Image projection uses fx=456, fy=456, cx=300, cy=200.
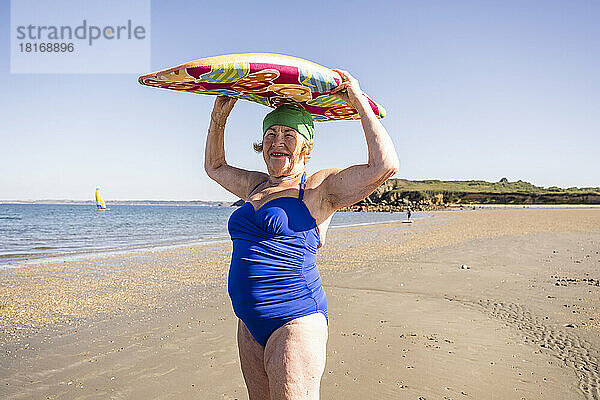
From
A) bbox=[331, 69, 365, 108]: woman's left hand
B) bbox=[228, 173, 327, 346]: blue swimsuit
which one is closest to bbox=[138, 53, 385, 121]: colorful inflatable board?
bbox=[331, 69, 365, 108]: woman's left hand

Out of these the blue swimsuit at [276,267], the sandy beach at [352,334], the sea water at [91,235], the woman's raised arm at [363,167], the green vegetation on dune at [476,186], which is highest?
the green vegetation on dune at [476,186]

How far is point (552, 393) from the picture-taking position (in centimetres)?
445

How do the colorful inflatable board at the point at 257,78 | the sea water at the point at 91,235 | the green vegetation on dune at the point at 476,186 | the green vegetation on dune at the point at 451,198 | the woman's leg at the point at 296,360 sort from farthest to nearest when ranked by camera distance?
the green vegetation on dune at the point at 476,186
the green vegetation on dune at the point at 451,198
the sea water at the point at 91,235
the colorful inflatable board at the point at 257,78
the woman's leg at the point at 296,360

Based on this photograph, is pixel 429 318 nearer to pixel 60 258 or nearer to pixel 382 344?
pixel 382 344

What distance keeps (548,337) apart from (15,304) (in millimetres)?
9019

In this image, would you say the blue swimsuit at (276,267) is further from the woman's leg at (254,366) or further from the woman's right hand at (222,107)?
the woman's right hand at (222,107)

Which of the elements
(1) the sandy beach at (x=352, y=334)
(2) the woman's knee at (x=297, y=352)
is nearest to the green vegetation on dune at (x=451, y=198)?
(1) the sandy beach at (x=352, y=334)

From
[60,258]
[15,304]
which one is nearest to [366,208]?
[60,258]

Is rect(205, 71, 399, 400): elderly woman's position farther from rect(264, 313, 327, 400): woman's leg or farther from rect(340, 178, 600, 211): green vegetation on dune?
rect(340, 178, 600, 211): green vegetation on dune

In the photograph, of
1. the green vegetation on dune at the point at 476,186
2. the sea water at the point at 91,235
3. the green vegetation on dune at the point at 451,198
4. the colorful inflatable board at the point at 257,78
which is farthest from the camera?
the green vegetation on dune at the point at 476,186

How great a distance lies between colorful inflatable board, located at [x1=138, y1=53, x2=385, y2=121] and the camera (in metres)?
2.20

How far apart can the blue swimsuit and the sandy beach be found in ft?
8.66

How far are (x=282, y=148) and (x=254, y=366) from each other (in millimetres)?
1121

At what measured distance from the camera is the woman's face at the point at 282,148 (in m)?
2.39
